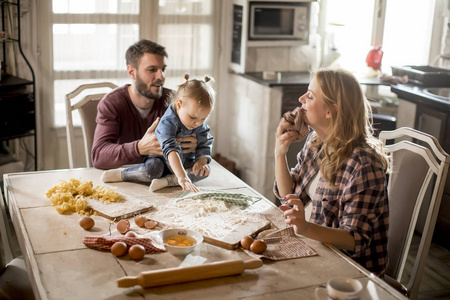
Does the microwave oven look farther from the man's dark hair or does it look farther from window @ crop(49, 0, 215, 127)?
the man's dark hair

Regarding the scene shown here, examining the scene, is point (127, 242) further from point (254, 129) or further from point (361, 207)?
point (254, 129)

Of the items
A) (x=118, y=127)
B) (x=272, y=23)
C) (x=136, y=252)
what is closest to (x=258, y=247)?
(x=136, y=252)

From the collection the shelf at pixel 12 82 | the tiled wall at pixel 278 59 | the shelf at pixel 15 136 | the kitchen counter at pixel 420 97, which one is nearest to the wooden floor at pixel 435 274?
the kitchen counter at pixel 420 97

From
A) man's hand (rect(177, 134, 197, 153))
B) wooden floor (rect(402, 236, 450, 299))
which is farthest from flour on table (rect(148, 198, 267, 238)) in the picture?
wooden floor (rect(402, 236, 450, 299))

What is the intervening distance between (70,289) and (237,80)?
3202 millimetres

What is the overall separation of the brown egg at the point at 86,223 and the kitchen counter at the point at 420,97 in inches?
91.2

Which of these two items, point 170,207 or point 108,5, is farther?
point 108,5

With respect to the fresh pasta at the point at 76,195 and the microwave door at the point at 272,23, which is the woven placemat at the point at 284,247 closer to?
the fresh pasta at the point at 76,195

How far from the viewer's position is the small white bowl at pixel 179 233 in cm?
167

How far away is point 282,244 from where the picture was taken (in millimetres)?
1800

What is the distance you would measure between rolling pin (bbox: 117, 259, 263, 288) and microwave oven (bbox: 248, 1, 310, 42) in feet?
9.62

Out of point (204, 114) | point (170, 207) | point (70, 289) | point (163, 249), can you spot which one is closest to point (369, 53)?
point (204, 114)

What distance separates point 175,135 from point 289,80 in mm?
1882

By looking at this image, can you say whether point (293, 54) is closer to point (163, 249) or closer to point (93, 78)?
point (93, 78)
